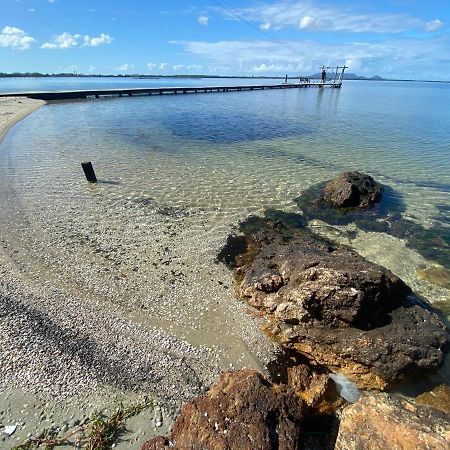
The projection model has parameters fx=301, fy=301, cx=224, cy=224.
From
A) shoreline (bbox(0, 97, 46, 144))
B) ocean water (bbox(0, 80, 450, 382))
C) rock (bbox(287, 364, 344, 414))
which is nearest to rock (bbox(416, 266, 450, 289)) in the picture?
ocean water (bbox(0, 80, 450, 382))

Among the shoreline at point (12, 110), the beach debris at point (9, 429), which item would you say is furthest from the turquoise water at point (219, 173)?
the beach debris at point (9, 429)

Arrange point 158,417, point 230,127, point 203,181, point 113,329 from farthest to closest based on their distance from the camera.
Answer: point 230,127, point 203,181, point 113,329, point 158,417


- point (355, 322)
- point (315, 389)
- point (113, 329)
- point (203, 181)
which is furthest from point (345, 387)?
point (203, 181)

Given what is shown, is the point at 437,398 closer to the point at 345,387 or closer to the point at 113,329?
the point at 345,387

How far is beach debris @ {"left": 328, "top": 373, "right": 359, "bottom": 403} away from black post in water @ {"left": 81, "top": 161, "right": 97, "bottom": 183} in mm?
15109

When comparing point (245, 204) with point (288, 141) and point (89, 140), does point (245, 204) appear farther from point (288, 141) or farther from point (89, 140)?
point (89, 140)

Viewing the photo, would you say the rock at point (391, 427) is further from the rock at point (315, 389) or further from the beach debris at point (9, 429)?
the beach debris at point (9, 429)

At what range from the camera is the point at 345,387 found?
620 cm

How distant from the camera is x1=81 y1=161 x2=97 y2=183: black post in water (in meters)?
16.4

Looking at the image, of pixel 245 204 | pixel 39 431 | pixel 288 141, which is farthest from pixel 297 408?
pixel 288 141

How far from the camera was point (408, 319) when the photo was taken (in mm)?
6875

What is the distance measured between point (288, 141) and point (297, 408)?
85.1 ft

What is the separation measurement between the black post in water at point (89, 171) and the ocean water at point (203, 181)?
1.39ft

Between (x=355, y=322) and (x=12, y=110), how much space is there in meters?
48.9
